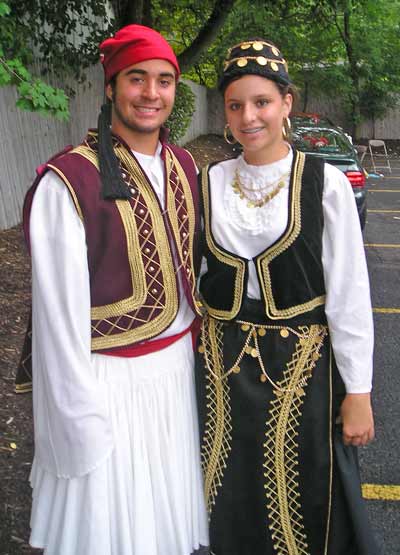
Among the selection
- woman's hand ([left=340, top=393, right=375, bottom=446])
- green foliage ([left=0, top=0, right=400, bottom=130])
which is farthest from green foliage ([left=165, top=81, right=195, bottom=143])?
woman's hand ([left=340, top=393, right=375, bottom=446])

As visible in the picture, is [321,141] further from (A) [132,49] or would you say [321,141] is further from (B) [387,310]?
Result: (A) [132,49]

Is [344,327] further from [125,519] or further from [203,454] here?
[125,519]

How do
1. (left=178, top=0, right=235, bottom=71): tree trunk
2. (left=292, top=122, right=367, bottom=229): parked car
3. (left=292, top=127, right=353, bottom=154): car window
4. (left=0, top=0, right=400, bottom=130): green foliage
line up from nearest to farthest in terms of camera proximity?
1. (left=0, top=0, right=400, bottom=130): green foliage
2. (left=292, top=122, right=367, bottom=229): parked car
3. (left=292, top=127, right=353, bottom=154): car window
4. (left=178, top=0, right=235, bottom=71): tree trunk

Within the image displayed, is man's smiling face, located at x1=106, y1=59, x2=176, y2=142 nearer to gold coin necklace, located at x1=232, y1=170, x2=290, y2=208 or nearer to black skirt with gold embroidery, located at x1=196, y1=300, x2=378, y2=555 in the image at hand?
gold coin necklace, located at x1=232, y1=170, x2=290, y2=208

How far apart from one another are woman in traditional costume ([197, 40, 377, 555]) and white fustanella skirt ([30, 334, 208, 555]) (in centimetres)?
16

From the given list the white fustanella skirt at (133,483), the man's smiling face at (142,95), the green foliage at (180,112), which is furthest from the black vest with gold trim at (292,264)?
the green foliage at (180,112)

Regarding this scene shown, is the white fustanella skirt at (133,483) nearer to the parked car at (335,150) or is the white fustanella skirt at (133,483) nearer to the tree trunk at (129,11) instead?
the parked car at (335,150)

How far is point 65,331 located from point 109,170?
47 centimetres

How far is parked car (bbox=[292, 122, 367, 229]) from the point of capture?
25.5ft

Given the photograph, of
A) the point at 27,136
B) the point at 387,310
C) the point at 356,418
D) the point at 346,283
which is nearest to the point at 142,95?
the point at 346,283

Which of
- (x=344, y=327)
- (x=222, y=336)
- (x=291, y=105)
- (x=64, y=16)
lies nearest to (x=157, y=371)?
(x=222, y=336)

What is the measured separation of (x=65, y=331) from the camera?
1.62 metres

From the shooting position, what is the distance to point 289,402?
191 centimetres

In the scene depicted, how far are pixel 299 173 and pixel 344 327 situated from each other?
49 centimetres
